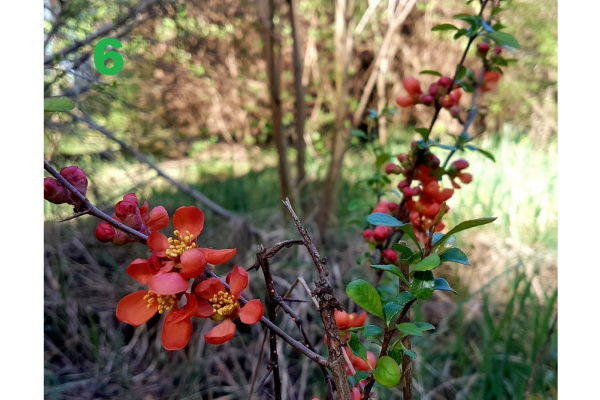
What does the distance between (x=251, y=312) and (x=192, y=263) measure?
5 centimetres

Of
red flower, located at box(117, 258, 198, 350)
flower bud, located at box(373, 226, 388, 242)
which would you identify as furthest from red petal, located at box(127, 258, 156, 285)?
flower bud, located at box(373, 226, 388, 242)

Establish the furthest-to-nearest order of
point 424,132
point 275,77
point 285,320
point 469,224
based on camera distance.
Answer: point 275,77 → point 285,320 → point 424,132 → point 469,224

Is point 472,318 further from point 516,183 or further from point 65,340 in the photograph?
point 65,340

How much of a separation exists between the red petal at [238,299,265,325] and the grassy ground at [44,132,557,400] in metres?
0.40

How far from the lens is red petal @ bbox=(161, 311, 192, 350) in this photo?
27 cm

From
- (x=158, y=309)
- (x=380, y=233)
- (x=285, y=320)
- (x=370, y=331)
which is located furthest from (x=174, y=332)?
(x=285, y=320)

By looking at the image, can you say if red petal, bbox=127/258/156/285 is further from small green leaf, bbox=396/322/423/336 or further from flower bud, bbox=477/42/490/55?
flower bud, bbox=477/42/490/55

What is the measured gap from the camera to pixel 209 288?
0.89 feet

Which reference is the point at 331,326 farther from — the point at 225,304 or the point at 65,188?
the point at 65,188

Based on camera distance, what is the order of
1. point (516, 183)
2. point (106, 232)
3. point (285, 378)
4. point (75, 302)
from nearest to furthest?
point (106, 232), point (285, 378), point (75, 302), point (516, 183)

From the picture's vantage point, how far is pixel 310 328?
919 mm

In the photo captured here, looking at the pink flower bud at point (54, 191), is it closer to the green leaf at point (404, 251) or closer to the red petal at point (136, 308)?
the red petal at point (136, 308)

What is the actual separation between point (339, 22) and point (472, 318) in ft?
2.79
